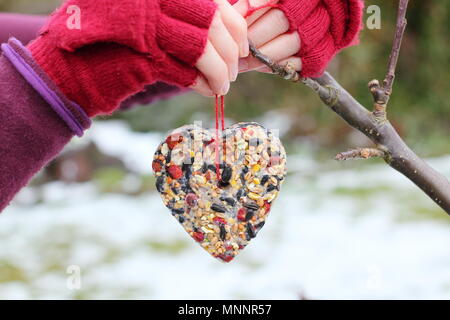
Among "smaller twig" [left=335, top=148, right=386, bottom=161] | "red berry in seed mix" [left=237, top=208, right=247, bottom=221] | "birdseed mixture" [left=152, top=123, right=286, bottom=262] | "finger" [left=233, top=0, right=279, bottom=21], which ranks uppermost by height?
"finger" [left=233, top=0, right=279, bottom=21]

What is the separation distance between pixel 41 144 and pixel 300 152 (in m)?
2.60

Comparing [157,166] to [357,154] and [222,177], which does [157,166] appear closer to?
[222,177]

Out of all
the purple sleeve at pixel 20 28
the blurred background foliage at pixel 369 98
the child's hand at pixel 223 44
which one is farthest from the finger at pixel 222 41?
the blurred background foliage at pixel 369 98

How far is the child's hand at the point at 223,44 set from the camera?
1.86 feet

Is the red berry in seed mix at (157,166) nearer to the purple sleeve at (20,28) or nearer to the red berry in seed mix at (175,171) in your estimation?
the red berry in seed mix at (175,171)

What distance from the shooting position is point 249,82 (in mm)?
3510

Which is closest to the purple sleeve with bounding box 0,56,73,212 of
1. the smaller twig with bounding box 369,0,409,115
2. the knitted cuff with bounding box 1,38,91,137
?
the knitted cuff with bounding box 1,38,91,137

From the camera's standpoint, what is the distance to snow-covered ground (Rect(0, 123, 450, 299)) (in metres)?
1.70

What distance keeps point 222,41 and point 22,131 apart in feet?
0.78

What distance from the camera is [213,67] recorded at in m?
0.58

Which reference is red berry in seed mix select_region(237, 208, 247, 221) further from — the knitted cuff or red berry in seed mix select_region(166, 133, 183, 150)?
the knitted cuff

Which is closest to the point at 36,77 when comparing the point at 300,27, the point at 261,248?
the point at 300,27

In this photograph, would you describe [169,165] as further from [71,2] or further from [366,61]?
[366,61]

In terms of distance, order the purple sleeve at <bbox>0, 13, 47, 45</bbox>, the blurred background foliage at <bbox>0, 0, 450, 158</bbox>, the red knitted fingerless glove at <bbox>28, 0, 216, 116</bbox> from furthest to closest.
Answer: the blurred background foliage at <bbox>0, 0, 450, 158</bbox>
the purple sleeve at <bbox>0, 13, 47, 45</bbox>
the red knitted fingerless glove at <bbox>28, 0, 216, 116</bbox>
